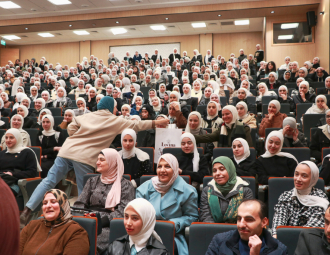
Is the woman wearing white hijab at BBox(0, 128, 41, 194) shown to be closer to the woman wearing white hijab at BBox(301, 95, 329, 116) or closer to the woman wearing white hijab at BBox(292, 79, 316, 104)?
the woman wearing white hijab at BBox(301, 95, 329, 116)

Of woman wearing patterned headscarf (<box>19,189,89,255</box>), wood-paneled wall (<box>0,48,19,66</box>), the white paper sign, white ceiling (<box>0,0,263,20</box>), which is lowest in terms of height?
woman wearing patterned headscarf (<box>19,189,89,255</box>)

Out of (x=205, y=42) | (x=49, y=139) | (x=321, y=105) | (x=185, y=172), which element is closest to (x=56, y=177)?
(x=185, y=172)

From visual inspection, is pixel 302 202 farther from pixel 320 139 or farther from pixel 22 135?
pixel 22 135

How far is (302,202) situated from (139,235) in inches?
49.2

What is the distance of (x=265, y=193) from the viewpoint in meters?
3.06

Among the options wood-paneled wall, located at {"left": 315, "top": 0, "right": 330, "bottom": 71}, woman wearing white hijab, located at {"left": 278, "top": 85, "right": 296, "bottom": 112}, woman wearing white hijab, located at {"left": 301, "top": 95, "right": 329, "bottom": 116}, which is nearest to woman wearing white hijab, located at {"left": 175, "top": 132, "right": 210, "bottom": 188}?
woman wearing white hijab, located at {"left": 301, "top": 95, "right": 329, "bottom": 116}

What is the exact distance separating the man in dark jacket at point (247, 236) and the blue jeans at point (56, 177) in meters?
1.90

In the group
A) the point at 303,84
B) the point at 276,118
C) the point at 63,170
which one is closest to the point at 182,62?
the point at 303,84

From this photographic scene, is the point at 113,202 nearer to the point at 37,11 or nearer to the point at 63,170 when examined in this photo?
the point at 63,170

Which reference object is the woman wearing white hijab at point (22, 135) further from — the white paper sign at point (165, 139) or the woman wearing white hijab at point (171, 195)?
the woman wearing white hijab at point (171, 195)

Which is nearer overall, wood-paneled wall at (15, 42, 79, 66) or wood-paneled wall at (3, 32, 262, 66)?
wood-paneled wall at (3, 32, 262, 66)

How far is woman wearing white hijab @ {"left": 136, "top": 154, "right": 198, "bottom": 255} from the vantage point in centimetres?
252

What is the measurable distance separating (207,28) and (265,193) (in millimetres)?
13717

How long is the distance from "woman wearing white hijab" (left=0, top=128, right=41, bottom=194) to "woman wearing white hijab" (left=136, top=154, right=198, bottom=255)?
1555 mm
